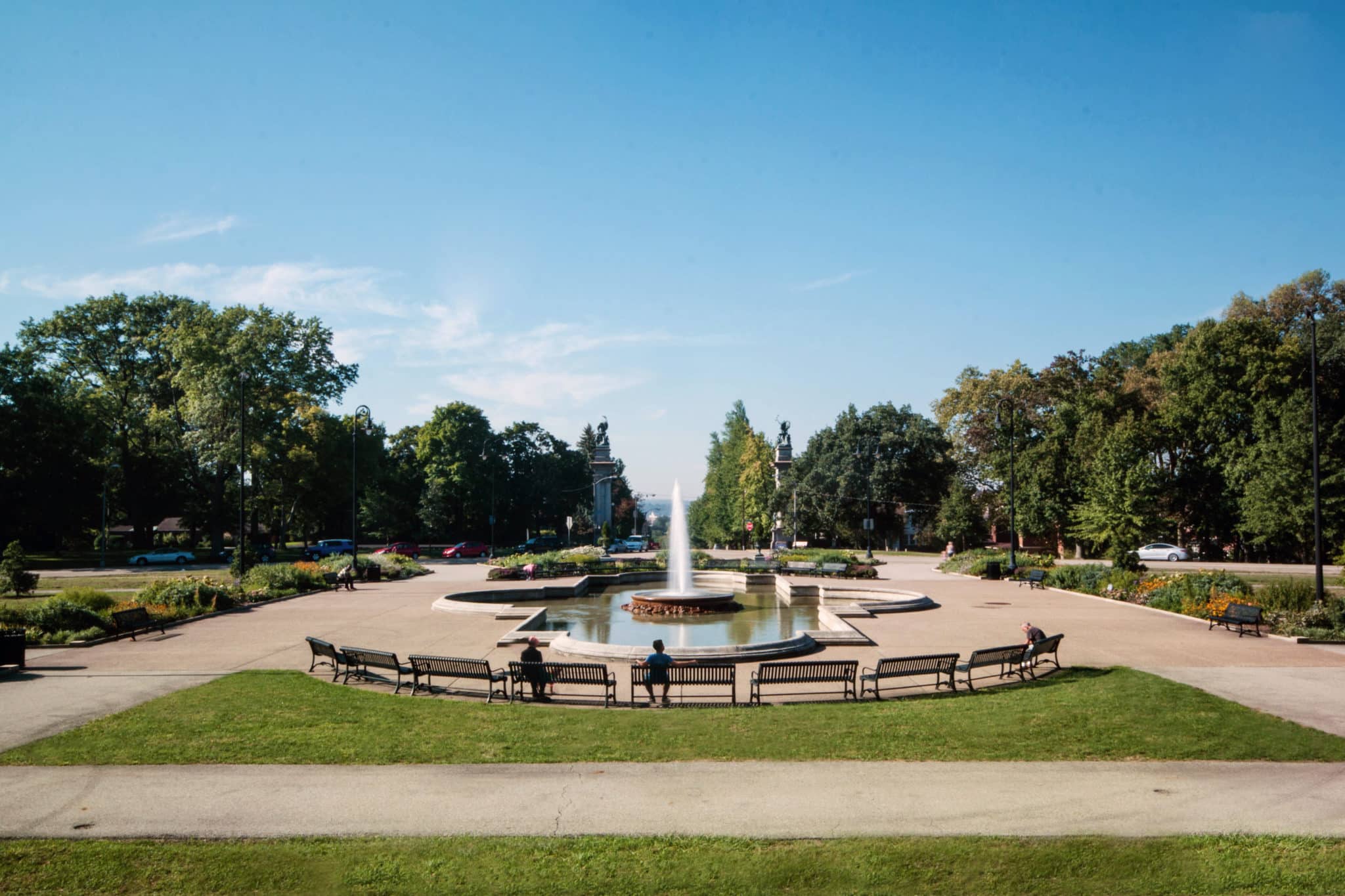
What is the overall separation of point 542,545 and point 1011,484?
3316cm

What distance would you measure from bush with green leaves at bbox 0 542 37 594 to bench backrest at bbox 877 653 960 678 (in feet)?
96.9

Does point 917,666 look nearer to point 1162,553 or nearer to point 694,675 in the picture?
point 694,675

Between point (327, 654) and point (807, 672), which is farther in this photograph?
point (327, 654)

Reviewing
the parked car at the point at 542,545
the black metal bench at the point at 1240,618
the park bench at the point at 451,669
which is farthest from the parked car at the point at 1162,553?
the park bench at the point at 451,669

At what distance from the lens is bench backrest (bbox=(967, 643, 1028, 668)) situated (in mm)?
14491

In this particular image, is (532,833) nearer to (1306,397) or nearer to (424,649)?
(424,649)

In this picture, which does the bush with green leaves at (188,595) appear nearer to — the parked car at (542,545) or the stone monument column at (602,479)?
the parked car at (542,545)

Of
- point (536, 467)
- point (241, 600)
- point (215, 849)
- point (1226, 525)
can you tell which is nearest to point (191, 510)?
point (536, 467)

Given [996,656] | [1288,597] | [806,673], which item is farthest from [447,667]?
[1288,597]

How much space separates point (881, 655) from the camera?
17.3 metres

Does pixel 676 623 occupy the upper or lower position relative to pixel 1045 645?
lower

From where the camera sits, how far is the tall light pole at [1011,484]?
36.5 meters

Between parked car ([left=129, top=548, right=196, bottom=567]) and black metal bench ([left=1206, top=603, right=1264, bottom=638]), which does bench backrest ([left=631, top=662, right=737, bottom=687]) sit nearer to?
black metal bench ([left=1206, top=603, right=1264, bottom=638])

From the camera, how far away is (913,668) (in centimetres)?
1410
